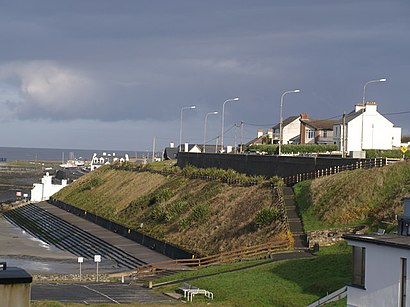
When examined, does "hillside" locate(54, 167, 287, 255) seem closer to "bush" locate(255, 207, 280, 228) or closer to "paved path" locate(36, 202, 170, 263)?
"bush" locate(255, 207, 280, 228)

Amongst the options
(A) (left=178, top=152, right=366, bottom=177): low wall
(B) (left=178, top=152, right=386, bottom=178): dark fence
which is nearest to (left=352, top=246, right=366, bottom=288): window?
(B) (left=178, top=152, right=386, bottom=178): dark fence

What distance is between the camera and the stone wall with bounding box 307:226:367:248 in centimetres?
4572

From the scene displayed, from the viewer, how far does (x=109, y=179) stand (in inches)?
4296

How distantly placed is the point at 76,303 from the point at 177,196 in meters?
40.8

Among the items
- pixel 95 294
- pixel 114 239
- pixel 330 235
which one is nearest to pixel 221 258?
pixel 330 235

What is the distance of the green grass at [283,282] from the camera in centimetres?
3412

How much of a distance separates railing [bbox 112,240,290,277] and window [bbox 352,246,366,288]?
1861cm

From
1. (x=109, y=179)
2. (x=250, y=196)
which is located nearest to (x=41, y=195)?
(x=109, y=179)

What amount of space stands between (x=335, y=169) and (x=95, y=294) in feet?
91.5

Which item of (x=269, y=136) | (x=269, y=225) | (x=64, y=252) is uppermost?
(x=269, y=136)

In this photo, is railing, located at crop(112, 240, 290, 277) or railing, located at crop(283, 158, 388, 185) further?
railing, located at crop(283, 158, 388, 185)

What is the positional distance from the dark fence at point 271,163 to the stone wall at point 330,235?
42.2ft

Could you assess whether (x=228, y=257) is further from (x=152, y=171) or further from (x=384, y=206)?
(x=152, y=171)

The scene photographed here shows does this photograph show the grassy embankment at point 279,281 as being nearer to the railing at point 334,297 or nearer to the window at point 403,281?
the railing at point 334,297
